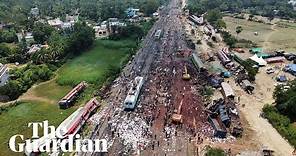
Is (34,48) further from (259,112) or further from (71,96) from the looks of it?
(259,112)

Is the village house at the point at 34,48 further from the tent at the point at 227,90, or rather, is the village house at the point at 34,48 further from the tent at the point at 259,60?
the tent at the point at 259,60

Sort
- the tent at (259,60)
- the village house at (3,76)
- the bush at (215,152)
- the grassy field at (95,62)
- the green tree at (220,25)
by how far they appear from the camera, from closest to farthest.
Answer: the bush at (215,152) → the village house at (3,76) → the grassy field at (95,62) → the tent at (259,60) → the green tree at (220,25)

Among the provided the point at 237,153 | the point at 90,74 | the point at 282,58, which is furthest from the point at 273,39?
the point at 237,153

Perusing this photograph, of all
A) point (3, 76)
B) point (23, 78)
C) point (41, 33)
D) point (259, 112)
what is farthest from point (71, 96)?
point (41, 33)

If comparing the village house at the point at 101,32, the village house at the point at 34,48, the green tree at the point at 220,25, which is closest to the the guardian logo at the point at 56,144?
the village house at the point at 34,48

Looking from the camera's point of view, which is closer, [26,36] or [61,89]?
[61,89]
